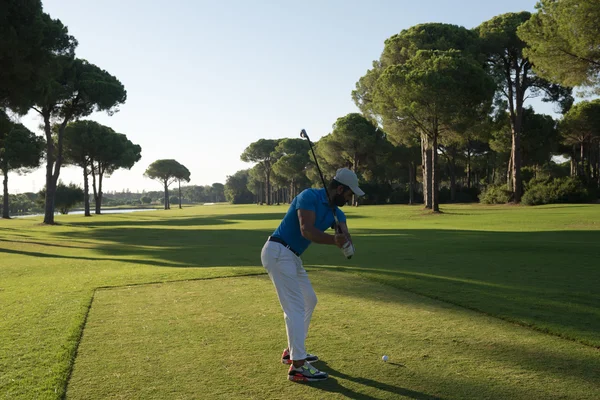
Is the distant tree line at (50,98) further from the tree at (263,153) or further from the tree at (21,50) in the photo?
the tree at (263,153)

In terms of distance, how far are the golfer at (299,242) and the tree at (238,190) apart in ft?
548

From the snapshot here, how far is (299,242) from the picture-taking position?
17.9 ft

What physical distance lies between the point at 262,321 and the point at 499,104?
5065 cm

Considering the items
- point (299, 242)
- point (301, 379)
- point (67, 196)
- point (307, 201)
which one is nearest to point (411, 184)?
→ point (67, 196)

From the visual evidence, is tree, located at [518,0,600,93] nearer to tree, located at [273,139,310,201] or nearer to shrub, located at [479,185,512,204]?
shrub, located at [479,185,512,204]

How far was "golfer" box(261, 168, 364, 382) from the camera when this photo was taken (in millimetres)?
5152


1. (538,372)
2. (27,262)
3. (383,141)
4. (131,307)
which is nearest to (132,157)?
(383,141)

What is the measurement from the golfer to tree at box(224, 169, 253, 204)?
6574 inches

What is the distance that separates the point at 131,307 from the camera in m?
8.80

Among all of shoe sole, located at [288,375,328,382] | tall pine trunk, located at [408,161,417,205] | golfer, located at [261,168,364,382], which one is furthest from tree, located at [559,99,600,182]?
shoe sole, located at [288,375,328,382]

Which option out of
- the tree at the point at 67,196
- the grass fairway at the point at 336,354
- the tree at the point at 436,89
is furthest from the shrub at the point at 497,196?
the tree at the point at 67,196

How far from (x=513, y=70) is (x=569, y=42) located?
2457 cm

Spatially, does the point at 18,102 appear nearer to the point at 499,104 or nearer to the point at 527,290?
the point at 527,290

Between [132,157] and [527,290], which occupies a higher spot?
[132,157]
